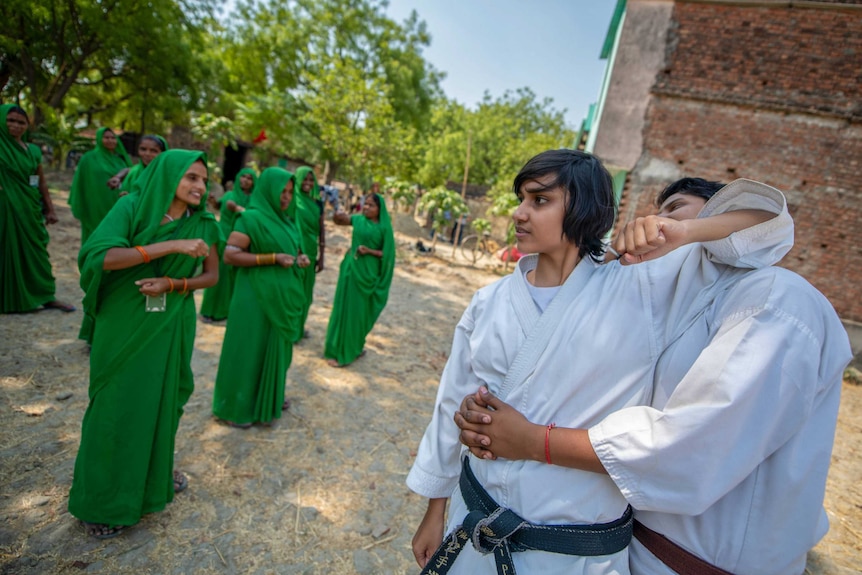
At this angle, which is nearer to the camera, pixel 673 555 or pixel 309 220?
pixel 673 555

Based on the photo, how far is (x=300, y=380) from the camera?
14.9ft

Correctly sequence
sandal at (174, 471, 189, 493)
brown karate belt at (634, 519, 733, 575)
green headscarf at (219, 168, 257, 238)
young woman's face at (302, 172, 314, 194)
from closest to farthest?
1. brown karate belt at (634, 519, 733, 575)
2. sandal at (174, 471, 189, 493)
3. young woman's face at (302, 172, 314, 194)
4. green headscarf at (219, 168, 257, 238)

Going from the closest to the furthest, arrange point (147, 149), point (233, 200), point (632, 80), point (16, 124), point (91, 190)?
point (147, 149) → point (16, 124) → point (91, 190) → point (233, 200) → point (632, 80)

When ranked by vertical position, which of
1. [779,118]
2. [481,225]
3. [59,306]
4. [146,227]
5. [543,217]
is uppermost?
[779,118]

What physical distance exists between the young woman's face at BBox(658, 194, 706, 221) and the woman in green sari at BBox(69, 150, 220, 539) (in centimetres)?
220

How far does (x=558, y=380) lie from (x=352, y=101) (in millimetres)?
17421

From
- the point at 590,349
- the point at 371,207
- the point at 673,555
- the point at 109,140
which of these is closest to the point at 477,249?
the point at 371,207

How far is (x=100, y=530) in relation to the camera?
7.43 ft

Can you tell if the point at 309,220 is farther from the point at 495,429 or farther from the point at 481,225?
the point at 481,225

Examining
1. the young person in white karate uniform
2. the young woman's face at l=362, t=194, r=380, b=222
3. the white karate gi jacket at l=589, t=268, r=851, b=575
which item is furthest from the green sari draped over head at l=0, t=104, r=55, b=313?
the white karate gi jacket at l=589, t=268, r=851, b=575

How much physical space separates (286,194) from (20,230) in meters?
3.50

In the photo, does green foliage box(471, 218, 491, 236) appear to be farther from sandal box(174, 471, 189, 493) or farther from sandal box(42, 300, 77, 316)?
sandal box(174, 471, 189, 493)

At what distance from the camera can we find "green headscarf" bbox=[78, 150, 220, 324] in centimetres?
210

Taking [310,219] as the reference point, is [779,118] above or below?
above
